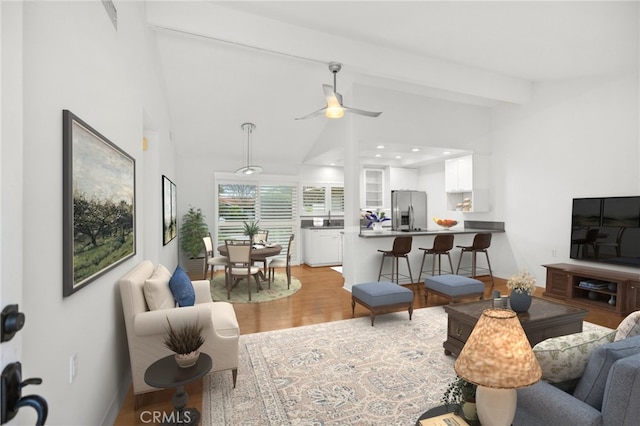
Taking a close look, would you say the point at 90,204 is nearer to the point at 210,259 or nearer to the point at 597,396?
the point at 597,396

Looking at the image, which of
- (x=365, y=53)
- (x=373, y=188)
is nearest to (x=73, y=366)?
(x=365, y=53)

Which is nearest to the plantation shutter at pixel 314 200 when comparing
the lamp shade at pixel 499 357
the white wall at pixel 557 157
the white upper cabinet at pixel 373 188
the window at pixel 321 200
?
the window at pixel 321 200

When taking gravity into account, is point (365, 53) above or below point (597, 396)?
above

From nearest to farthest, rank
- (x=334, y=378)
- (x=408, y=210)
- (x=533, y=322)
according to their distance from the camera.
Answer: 1. (x=334, y=378)
2. (x=533, y=322)
3. (x=408, y=210)

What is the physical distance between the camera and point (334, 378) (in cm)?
Answer: 263

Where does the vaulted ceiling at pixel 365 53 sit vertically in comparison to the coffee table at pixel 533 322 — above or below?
above

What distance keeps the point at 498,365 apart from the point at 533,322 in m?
1.99

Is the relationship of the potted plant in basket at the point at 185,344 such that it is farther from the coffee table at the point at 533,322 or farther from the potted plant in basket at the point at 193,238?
the potted plant in basket at the point at 193,238

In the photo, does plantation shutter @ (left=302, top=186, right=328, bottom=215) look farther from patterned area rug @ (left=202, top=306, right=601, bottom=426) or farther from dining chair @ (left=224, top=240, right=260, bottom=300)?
patterned area rug @ (left=202, top=306, right=601, bottom=426)

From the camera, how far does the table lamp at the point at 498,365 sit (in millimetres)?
1171

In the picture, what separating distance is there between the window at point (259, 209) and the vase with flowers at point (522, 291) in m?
5.51

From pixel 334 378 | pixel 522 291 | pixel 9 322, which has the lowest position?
pixel 334 378

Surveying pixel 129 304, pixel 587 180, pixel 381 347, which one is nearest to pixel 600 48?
pixel 587 180

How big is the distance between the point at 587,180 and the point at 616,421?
5.08 metres
